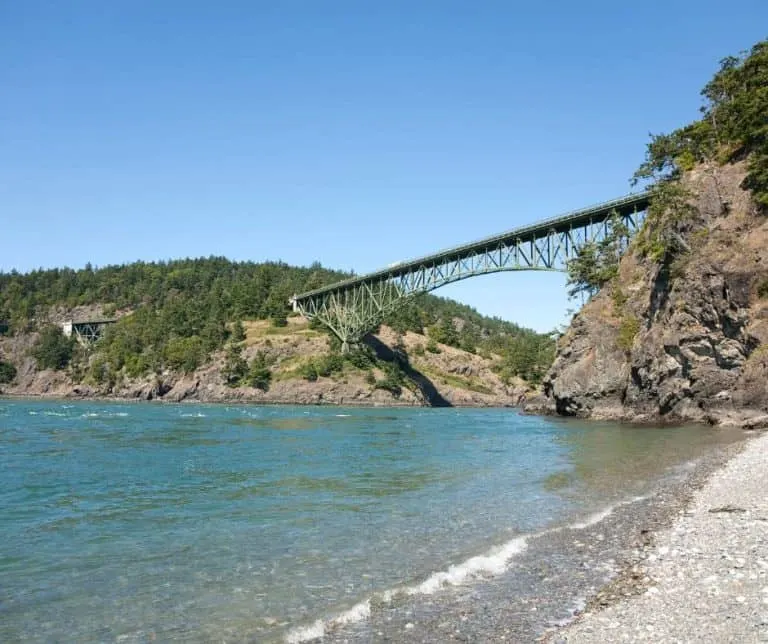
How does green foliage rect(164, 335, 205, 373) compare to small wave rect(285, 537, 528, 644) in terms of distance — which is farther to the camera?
green foliage rect(164, 335, 205, 373)

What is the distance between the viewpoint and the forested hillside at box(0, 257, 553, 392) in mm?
123750

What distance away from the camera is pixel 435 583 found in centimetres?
975

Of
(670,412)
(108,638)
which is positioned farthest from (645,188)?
(108,638)

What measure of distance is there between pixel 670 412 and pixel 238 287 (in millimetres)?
113277

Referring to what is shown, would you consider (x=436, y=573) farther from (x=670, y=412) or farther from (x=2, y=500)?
(x=670, y=412)

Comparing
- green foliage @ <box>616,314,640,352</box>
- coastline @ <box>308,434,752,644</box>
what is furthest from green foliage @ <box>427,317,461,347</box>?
coastline @ <box>308,434,752,644</box>

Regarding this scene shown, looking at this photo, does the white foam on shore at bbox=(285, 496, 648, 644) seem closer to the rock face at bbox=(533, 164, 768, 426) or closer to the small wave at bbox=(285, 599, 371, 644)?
the small wave at bbox=(285, 599, 371, 644)

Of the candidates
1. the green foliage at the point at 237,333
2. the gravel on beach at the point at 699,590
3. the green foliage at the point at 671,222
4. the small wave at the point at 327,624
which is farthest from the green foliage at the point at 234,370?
the small wave at the point at 327,624

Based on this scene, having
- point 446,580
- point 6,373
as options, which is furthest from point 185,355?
point 446,580

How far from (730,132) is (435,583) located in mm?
53689

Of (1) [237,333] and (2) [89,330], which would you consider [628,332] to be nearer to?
(1) [237,333]

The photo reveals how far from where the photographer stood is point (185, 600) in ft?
30.3

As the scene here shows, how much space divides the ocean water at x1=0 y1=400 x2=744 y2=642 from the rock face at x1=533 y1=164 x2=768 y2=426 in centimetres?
1066

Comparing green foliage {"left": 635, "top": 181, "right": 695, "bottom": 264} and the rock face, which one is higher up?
green foliage {"left": 635, "top": 181, "right": 695, "bottom": 264}
